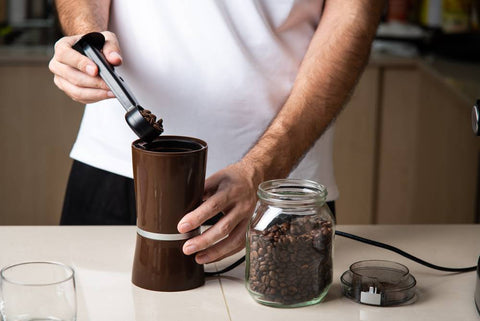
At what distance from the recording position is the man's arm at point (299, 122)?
38.1 inches

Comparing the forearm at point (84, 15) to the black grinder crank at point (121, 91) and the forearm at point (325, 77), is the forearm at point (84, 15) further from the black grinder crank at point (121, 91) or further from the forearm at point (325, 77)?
the forearm at point (325, 77)

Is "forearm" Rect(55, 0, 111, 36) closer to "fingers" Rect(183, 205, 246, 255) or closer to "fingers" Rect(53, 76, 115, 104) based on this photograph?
"fingers" Rect(53, 76, 115, 104)

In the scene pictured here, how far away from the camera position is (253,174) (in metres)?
1.05

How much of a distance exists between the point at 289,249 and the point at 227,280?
14 centimetres

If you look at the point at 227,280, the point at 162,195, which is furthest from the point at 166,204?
the point at 227,280

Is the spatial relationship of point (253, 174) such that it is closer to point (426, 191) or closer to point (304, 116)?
point (304, 116)

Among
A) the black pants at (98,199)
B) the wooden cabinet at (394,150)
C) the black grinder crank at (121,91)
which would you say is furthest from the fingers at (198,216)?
the wooden cabinet at (394,150)

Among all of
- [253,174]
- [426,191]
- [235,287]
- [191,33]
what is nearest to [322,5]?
[191,33]

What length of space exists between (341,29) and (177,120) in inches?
12.3

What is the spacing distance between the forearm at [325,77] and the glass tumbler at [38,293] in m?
0.44

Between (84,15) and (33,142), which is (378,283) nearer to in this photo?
(84,15)

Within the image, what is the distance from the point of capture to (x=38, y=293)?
74 cm

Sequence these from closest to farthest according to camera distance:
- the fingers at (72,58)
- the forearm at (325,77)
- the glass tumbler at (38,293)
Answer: the glass tumbler at (38,293) → the fingers at (72,58) → the forearm at (325,77)

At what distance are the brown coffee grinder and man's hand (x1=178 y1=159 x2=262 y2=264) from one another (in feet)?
0.05
